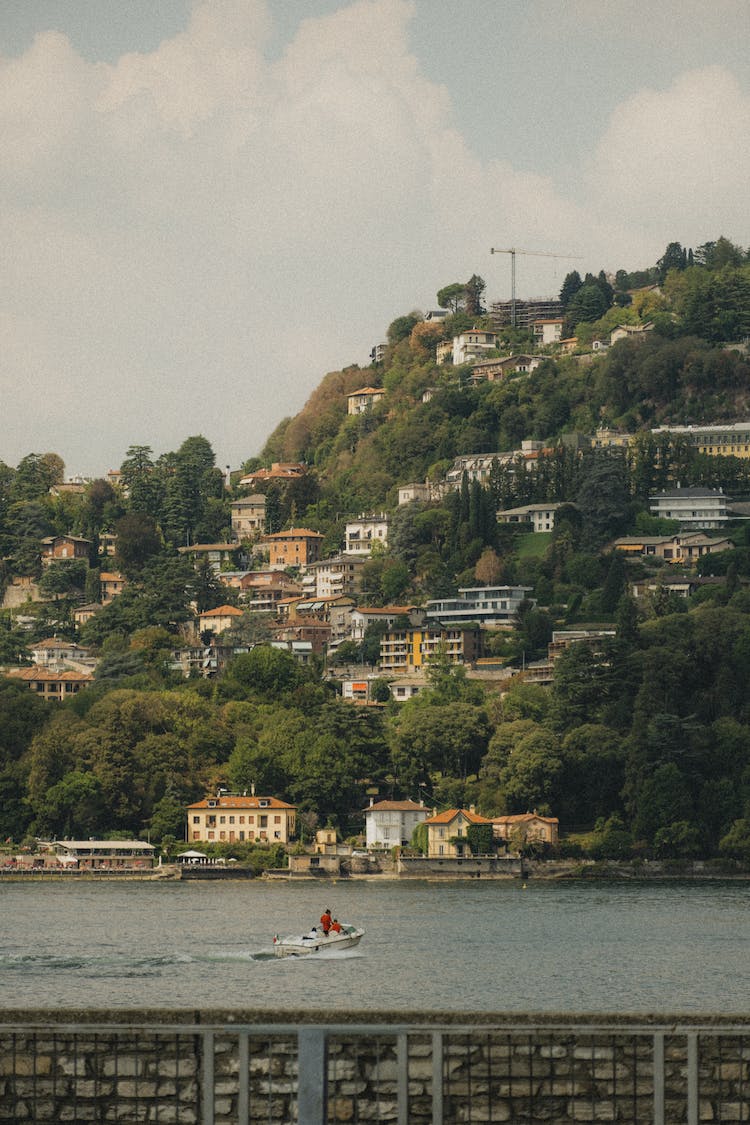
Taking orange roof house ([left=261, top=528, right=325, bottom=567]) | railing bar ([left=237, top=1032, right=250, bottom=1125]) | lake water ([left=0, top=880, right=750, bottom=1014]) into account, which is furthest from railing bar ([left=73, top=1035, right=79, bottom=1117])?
orange roof house ([left=261, top=528, right=325, bottom=567])

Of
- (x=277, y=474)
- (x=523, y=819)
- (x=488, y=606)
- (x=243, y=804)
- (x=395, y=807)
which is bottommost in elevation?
(x=523, y=819)

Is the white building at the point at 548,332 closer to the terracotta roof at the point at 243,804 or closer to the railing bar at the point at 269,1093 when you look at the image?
the terracotta roof at the point at 243,804

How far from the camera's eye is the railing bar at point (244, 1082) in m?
12.4

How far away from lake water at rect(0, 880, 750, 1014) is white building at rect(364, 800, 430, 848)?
43.3ft

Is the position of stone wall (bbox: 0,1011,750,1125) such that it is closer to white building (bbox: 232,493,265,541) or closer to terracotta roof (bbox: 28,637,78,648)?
terracotta roof (bbox: 28,637,78,648)

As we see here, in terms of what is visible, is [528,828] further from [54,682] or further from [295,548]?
[295,548]

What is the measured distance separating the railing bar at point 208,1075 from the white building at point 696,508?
139 metres

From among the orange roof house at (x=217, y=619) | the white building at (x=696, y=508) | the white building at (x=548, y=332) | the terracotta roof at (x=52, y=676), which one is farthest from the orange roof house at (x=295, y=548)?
the terracotta roof at (x=52, y=676)

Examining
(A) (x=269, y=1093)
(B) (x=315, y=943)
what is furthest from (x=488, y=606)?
(A) (x=269, y=1093)

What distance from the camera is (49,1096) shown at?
12883mm

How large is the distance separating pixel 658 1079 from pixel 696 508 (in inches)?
5524

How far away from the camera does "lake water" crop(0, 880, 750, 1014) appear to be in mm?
47781

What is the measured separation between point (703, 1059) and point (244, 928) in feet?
186

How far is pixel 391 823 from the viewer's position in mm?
106188
